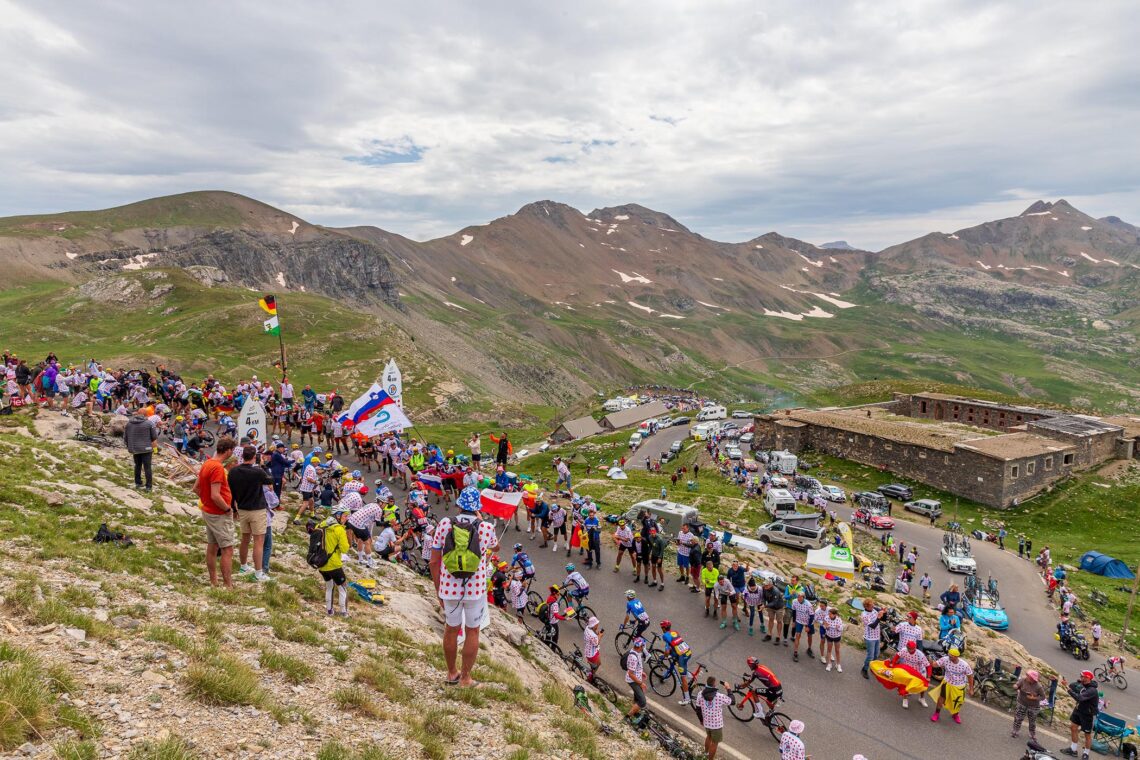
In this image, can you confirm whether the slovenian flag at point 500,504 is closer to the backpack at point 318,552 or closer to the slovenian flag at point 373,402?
the slovenian flag at point 373,402

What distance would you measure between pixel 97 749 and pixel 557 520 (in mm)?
19167

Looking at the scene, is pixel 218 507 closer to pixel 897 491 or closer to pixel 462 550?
pixel 462 550

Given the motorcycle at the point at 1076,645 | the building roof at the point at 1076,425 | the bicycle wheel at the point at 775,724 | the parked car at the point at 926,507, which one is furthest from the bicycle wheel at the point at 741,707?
the building roof at the point at 1076,425

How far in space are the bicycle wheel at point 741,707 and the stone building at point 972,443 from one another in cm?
4557

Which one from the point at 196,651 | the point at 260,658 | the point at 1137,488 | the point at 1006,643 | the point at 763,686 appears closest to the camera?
the point at 196,651

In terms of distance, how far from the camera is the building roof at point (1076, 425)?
56219 millimetres

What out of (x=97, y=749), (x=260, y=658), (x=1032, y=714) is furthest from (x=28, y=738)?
(x=1032, y=714)

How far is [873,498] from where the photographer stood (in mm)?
45938

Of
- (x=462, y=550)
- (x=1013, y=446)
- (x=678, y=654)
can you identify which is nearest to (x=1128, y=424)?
(x=1013, y=446)

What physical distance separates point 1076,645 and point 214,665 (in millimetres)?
33172

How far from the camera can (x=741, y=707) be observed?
14086 millimetres

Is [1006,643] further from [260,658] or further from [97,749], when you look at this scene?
[97,749]

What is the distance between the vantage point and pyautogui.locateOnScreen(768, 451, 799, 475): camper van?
5584 centimetres

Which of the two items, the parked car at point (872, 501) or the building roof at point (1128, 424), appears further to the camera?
the building roof at point (1128, 424)
